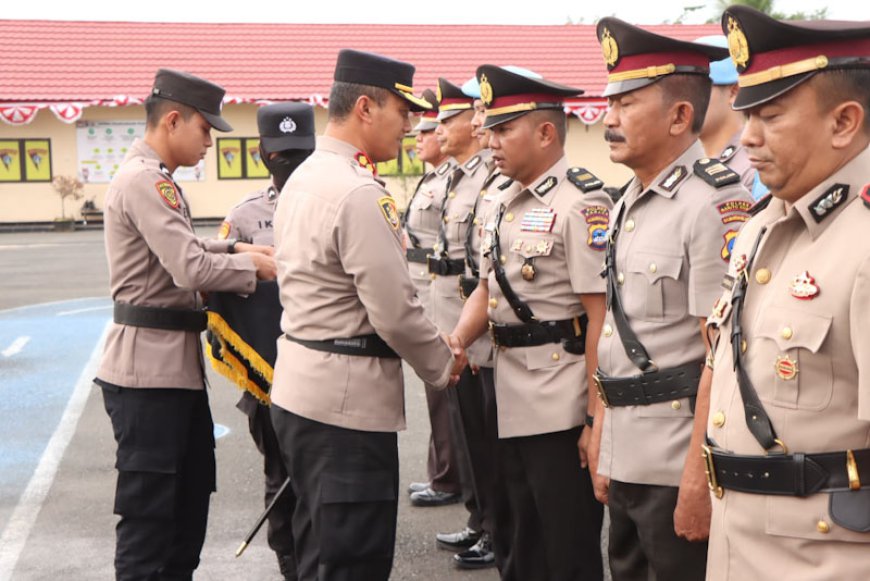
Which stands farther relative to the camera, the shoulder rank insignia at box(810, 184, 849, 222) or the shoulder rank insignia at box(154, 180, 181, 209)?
the shoulder rank insignia at box(154, 180, 181, 209)

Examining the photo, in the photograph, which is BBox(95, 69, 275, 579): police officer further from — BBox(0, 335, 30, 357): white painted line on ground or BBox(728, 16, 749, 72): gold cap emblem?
BBox(0, 335, 30, 357): white painted line on ground

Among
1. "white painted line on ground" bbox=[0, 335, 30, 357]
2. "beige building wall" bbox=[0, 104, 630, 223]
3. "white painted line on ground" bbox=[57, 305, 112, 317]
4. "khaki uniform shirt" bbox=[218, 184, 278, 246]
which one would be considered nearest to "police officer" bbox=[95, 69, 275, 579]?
"khaki uniform shirt" bbox=[218, 184, 278, 246]

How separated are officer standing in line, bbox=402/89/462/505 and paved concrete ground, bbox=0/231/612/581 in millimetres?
144

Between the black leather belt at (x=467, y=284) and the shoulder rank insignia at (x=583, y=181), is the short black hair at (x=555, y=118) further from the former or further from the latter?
the black leather belt at (x=467, y=284)

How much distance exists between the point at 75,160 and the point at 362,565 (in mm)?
24846

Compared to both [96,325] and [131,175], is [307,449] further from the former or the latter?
[96,325]

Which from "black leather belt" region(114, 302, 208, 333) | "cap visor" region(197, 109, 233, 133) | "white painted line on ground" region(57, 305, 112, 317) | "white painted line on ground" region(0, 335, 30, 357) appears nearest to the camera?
"black leather belt" region(114, 302, 208, 333)

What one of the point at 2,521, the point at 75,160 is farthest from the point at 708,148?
the point at 75,160

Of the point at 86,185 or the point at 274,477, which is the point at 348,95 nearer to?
the point at 274,477

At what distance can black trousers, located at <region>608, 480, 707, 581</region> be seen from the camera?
2928mm

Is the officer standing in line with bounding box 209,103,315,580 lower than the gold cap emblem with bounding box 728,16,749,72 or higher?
lower

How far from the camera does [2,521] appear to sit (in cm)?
529

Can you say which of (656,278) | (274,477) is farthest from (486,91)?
(274,477)

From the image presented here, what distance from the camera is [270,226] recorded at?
188 inches
